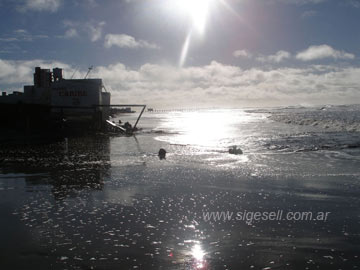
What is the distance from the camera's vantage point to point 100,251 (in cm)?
652

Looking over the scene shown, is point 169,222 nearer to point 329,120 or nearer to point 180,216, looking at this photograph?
point 180,216

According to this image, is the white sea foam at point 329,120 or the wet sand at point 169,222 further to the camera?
the white sea foam at point 329,120

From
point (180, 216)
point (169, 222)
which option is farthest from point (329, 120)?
point (169, 222)

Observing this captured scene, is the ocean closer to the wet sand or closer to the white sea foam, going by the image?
the wet sand

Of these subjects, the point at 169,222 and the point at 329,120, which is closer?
the point at 169,222

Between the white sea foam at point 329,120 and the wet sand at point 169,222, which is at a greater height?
the white sea foam at point 329,120

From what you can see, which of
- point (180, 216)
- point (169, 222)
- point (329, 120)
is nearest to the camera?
point (169, 222)

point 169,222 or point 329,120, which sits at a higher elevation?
point 329,120

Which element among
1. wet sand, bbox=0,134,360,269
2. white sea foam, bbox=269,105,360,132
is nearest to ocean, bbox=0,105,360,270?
wet sand, bbox=0,134,360,269

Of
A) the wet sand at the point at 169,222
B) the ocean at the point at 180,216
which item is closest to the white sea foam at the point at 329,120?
the ocean at the point at 180,216

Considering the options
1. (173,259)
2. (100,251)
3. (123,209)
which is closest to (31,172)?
(123,209)

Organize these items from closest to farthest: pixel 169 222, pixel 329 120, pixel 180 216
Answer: pixel 169 222 < pixel 180 216 < pixel 329 120

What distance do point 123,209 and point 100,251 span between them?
265 centimetres

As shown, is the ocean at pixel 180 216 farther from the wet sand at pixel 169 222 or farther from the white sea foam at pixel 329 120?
the white sea foam at pixel 329 120
